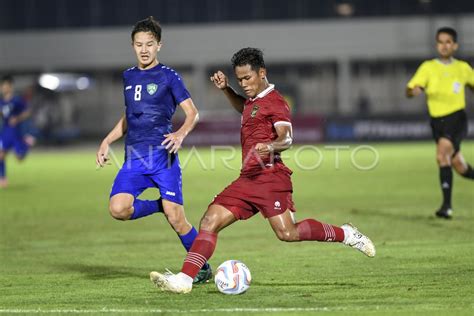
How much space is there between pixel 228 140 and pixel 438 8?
58.5ft

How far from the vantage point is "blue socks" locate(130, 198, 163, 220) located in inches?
358

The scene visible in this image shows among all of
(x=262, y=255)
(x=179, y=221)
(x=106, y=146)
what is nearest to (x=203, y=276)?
(x=179, y=221)

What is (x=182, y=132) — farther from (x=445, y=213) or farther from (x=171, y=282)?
(x=445, y=213)

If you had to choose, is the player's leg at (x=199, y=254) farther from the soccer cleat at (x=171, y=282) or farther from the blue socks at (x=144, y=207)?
the blue socks at (x=144, y=207)

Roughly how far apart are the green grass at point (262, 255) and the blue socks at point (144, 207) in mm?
643

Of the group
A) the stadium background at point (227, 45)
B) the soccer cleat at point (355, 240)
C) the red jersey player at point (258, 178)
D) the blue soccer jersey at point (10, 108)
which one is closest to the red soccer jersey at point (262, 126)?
the red jersey player at point (258, 178)

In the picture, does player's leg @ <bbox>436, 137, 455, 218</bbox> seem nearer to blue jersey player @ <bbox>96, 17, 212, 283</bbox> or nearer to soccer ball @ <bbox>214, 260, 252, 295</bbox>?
blue jersey player @ <bbox>96, 17, 212, 283</bbox>

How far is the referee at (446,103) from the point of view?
1402cm

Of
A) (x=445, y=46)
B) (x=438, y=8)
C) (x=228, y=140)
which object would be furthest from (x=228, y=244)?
(x=438, y=8)

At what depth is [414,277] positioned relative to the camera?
9.02 metres

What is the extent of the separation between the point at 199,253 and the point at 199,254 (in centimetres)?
1

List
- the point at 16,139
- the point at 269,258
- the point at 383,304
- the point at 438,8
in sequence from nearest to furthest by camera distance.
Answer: the point at 383,304, the point at 269,258, the point at 16,139, the point at 438,8

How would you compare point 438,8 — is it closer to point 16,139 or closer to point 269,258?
point 16,139

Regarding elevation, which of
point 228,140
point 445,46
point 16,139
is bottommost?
point 228,140
